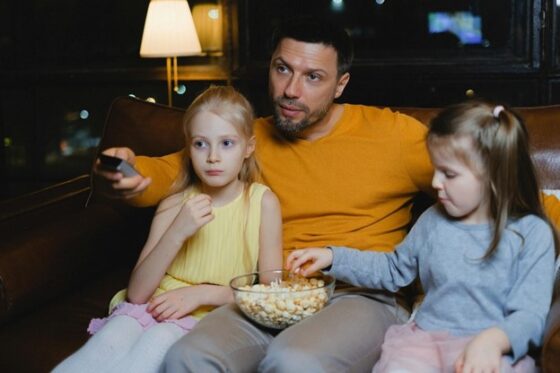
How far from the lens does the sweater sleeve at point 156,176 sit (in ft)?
7.38

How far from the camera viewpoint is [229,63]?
411cm

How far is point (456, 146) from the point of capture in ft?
5.94

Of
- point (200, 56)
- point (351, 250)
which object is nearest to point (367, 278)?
point (351, 250)

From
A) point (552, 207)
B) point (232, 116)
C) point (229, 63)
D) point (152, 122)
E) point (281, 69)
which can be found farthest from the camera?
point (229, 63)

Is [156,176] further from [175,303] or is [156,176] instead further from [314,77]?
[314,77]

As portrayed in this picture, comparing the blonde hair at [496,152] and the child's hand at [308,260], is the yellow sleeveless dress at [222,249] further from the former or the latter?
the blonde hair at [496,152]

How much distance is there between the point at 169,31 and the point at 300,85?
64.9 inches

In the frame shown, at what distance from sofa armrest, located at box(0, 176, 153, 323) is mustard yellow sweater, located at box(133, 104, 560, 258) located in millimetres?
281

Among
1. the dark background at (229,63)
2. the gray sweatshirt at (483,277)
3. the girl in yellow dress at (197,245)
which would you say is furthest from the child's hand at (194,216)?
the dark background at (229,63)

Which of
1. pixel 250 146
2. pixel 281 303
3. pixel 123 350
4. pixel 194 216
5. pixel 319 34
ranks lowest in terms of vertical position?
pixel 123 350

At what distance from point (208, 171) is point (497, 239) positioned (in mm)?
714

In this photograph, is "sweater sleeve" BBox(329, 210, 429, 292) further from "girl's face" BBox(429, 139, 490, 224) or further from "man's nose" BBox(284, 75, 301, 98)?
"man's nose" BBox(284, 75, 301, 98)

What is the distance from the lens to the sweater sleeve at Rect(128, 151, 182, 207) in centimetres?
225

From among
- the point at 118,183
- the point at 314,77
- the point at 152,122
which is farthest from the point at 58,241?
the point at 314,77
